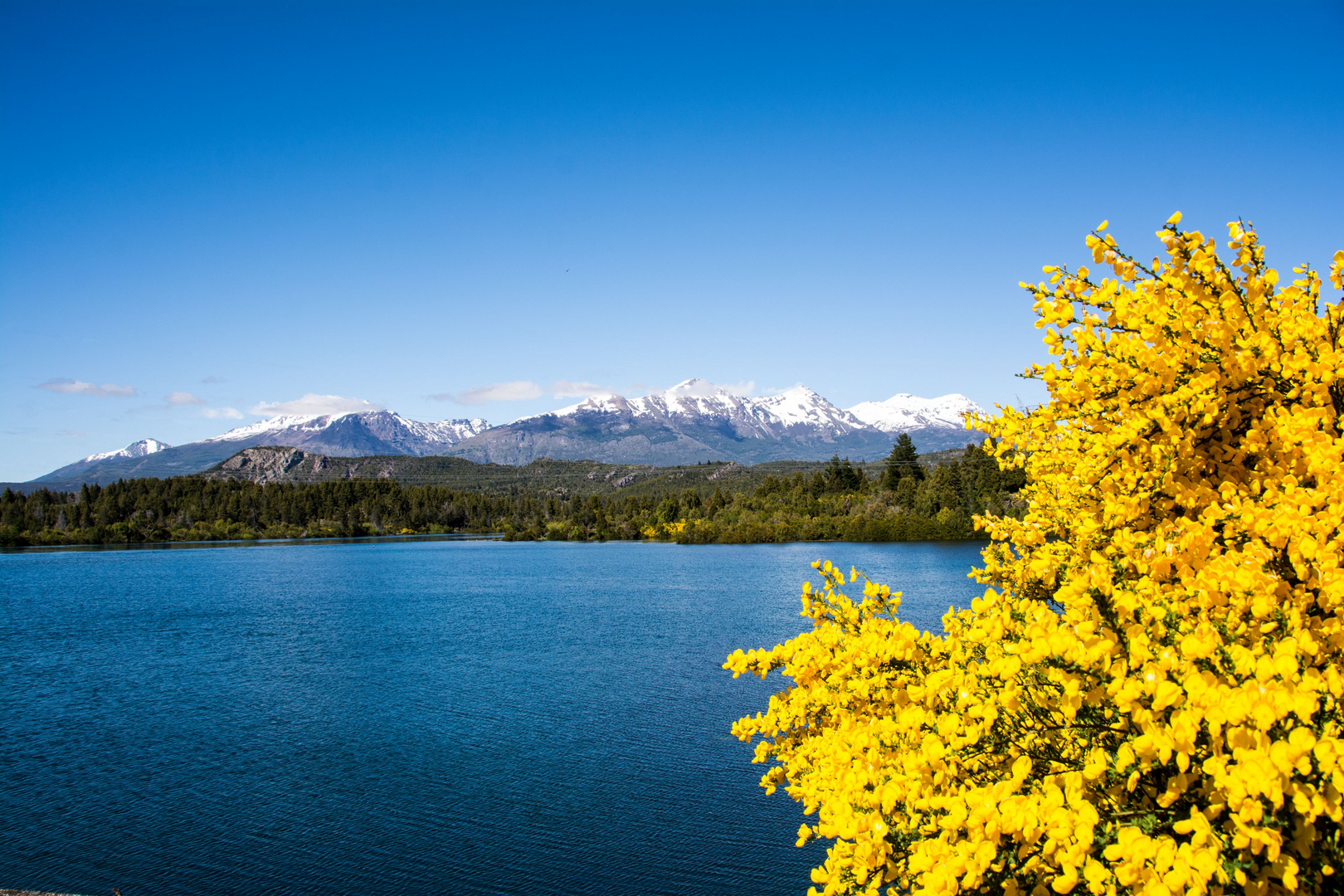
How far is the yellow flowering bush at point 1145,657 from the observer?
2.97 m

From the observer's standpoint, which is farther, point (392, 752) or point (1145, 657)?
point (392, 752)

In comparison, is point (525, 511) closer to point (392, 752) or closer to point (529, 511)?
point (529, 511)

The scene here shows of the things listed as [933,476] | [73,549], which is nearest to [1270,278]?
[933,476]

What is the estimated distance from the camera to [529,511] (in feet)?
581

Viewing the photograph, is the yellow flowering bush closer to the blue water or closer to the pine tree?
the blue water

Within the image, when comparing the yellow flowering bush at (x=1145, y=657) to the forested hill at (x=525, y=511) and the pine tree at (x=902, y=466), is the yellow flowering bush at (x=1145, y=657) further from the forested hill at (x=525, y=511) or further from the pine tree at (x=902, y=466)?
the pine tree at (x=902, y=466)

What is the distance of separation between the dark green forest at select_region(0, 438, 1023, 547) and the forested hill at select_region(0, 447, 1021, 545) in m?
0.23

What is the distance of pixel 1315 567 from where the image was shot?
145 inches

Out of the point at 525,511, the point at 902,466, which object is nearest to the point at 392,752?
the point at 902,466

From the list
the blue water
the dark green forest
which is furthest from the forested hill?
the blue water

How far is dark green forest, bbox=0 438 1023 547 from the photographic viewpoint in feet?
341

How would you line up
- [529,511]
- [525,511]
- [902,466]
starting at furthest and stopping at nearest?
[525,511]
[529,511]
[902,466]

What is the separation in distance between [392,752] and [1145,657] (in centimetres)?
2104

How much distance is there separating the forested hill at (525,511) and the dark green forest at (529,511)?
0.77 ft
